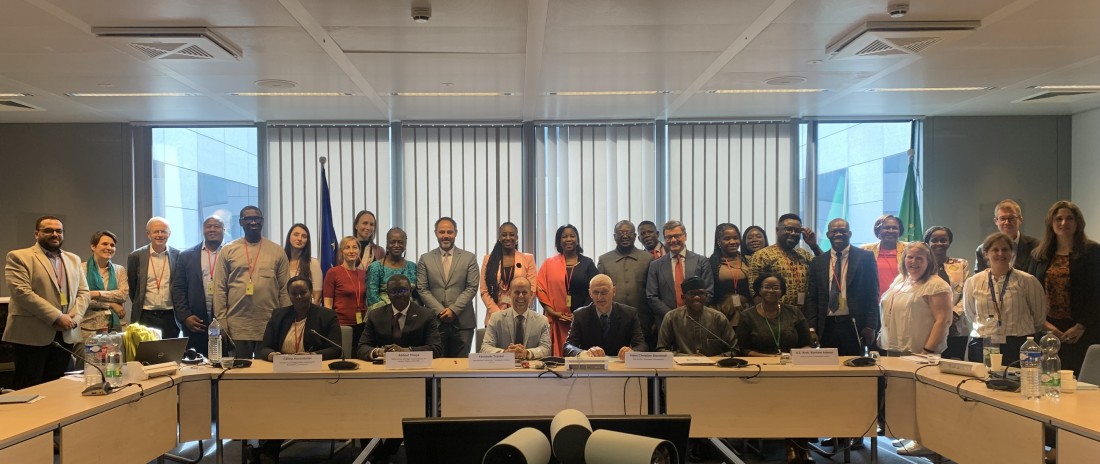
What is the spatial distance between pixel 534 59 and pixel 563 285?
1711 mm

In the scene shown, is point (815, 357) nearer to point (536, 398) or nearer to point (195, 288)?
point (536, 398)

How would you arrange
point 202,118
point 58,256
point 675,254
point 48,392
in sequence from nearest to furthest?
1. point 48,392
2. point 58,256
3. point 675,254
4. point 202,118

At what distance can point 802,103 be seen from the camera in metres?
6.89

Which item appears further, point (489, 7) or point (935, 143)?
point (935, 143)

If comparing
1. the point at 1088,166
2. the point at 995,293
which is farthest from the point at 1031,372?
the point at 1088,166

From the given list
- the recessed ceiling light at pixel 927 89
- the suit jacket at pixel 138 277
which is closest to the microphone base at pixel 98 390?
the suit jacket at pixel 138 277

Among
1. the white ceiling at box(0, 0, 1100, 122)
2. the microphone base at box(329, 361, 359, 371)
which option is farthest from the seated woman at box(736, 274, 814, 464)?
the microphone base at box(329, 361, 359, 371)

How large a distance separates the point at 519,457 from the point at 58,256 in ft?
17.2

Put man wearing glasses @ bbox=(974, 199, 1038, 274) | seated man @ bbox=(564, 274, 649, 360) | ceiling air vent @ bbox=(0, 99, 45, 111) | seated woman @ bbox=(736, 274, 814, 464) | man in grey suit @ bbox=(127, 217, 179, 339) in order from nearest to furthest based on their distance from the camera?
seated woman @ bbox=(736, 274, 814, 464)
seated man @ bbox=(564, 274, 649, 360)
man wearing glasses @ bbox=(974, 199, 1038, 274)
man in grey suit @ bbox=(127, 217, 179, 339)
ceiling air vent @ bbox=(0, 99, 45, 111)

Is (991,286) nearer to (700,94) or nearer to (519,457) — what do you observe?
(700,94)

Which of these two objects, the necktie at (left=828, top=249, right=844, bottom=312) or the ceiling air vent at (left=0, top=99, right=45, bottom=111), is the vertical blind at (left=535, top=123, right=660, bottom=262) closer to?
the necktie at (left=828, top=249, right=844, bottom=312)

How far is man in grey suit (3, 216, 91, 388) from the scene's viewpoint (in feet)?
16.1

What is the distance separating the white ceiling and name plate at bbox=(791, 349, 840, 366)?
192 centimetres

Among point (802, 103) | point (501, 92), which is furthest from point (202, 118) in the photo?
point (802, 103)
